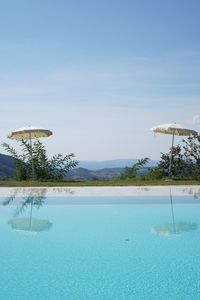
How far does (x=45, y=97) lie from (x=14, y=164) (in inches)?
202

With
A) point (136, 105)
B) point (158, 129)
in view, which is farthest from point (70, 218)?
point (136, 105)

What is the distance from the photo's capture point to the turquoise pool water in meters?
3.77

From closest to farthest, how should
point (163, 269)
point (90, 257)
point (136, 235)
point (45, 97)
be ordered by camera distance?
point (163, 269) < point (90, 257) < point (136, 235) < point (45, 97)

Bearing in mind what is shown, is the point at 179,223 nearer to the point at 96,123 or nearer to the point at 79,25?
the point at 79,25

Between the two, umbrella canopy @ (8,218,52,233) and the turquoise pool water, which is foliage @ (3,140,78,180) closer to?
the turquoise pool water

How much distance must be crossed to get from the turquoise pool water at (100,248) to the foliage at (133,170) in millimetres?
4579

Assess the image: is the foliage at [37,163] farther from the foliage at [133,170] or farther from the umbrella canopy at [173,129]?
the umbrella canopy at [173,129]

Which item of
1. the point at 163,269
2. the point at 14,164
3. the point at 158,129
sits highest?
the point at 158,129

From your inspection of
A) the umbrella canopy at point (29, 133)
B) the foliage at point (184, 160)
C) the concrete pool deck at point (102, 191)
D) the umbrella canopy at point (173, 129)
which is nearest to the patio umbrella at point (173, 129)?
the umbrella canopy at point (173, 129)

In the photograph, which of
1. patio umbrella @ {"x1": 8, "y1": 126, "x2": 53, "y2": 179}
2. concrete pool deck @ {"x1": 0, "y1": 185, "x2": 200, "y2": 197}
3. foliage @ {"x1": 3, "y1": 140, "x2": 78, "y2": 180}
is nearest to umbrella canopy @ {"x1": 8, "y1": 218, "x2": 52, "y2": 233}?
concrete pool deck @ {"x1": 0, "y1": 185, "x2": 200, "y2": 197}

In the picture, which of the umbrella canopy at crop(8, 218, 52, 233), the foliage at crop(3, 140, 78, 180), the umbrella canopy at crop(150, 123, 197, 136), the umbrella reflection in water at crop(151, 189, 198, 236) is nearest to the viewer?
the umbrella reflection in water at crop(151, 189, 198, 236)

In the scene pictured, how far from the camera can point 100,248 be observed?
5.33 m

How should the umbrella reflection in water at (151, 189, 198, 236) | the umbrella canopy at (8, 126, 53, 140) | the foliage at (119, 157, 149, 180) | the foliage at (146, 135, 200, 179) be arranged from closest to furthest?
the umbrella reflection in water at (151, 189, 198, 236)
the umbrella canopy at (8, 126, 53, 140)
the foliage at (119, 157, 149, 180)
the foliage at (146, 135, 200, 179)

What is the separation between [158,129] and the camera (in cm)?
1212
